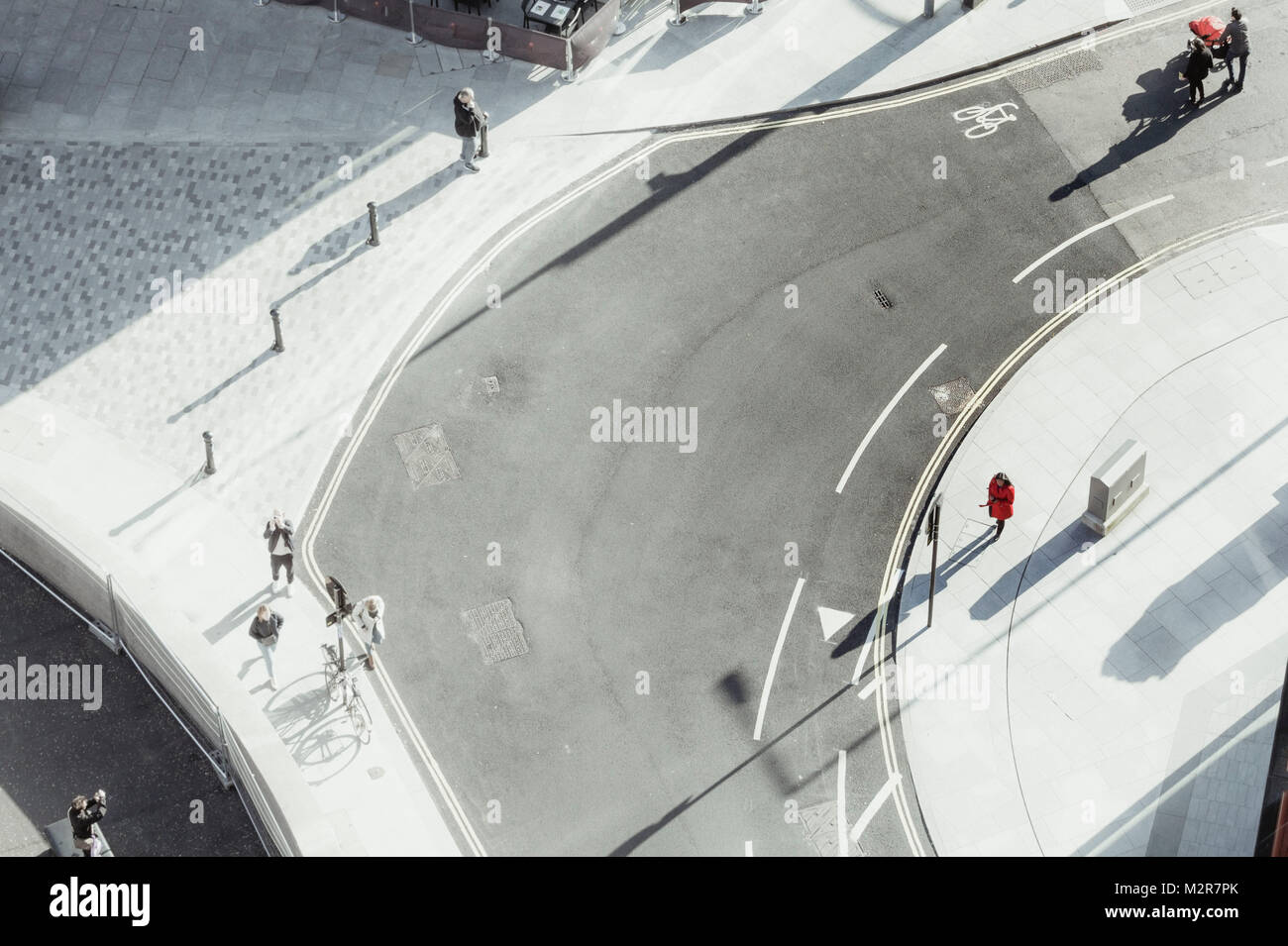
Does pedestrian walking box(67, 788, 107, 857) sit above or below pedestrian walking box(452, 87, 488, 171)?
below

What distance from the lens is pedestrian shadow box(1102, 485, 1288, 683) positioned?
3400 centimetres

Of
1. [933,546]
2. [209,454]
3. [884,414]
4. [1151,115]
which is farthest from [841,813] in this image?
[1151,115]

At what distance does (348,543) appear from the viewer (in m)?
35.5

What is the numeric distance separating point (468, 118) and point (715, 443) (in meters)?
9.13

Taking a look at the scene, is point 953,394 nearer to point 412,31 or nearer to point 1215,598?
point 1215,598

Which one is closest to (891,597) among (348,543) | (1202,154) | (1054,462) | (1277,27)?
(1054,462)

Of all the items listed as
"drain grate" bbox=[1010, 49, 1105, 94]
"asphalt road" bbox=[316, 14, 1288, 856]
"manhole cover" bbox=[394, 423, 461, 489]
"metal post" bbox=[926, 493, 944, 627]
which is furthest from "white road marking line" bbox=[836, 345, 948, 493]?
"drain grate" bbox=[1010, 49, 1105, 94]

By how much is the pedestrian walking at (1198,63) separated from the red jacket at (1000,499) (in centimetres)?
1233

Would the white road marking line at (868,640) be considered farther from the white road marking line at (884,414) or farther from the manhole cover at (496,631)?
the manhole cover at (496,631)

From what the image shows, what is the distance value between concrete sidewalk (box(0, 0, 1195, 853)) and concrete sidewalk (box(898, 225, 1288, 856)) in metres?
8.60

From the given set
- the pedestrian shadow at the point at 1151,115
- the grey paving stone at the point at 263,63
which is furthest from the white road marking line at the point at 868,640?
the grey paving stone at the point at 263,63

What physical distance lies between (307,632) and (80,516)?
16.2 feet

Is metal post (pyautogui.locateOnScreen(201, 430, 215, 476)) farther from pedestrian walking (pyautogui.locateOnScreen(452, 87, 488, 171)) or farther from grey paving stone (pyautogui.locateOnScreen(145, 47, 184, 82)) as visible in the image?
grey paving stone (pyautogui.locateOnScreen(145, 47, 184, 82))

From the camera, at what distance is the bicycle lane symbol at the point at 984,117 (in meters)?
42.1
